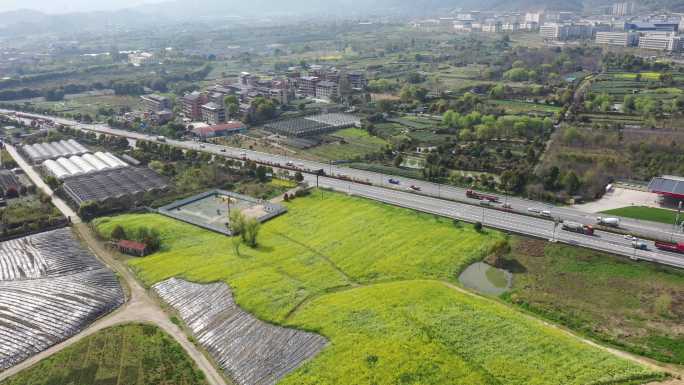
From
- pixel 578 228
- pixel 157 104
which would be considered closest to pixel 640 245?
pixel 578 228

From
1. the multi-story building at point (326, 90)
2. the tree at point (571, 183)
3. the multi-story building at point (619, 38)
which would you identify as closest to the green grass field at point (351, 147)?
the tree at point (571, 183)

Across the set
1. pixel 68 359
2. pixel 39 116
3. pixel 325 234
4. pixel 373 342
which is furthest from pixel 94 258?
pixel 39 116

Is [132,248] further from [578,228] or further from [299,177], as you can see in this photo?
[578,228]

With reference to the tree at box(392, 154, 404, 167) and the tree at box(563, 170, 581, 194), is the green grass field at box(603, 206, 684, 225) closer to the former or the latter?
the tree at box(563, 170, 581, 194)

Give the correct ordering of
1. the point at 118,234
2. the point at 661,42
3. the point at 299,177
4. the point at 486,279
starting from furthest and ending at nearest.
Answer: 1. the point at 661,42
2. the point at 299,177
3. the point at 118,234
4. the point at 486,279

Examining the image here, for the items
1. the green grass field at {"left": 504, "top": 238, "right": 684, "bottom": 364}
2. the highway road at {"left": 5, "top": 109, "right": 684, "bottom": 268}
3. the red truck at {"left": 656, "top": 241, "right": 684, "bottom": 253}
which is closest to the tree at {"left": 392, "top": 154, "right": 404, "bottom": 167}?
the highway road at {"left": 5, "top": 109, "right": 684, "bottom": 268}

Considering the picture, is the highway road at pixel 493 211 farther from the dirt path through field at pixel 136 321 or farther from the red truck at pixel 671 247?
the dirt path through field at pixel 136 321

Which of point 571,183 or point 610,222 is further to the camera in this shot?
point 571,183
